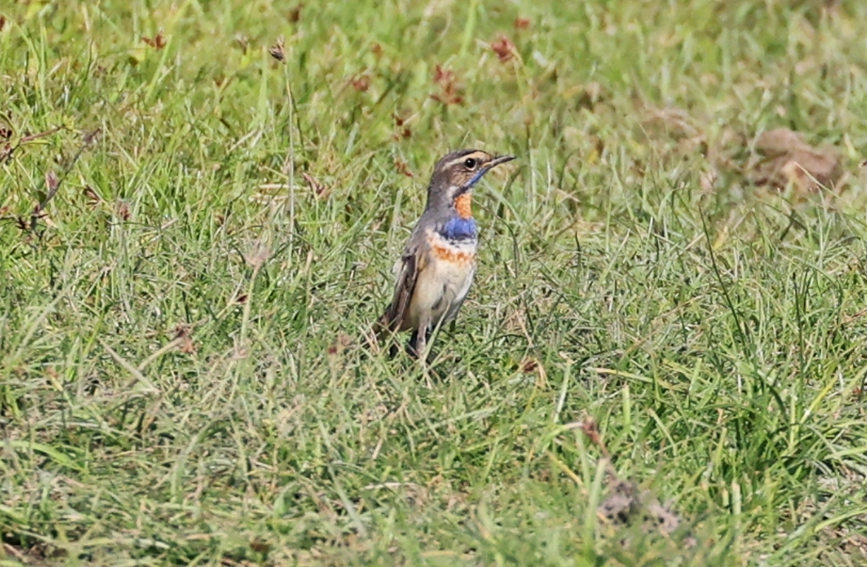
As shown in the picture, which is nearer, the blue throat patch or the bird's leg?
the bird's leg

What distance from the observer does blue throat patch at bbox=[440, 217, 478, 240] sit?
6.31 m

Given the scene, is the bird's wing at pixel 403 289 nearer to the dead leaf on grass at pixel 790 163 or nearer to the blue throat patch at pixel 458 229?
the blue throat patch at pixel 458 229

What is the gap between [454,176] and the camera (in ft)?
21.2

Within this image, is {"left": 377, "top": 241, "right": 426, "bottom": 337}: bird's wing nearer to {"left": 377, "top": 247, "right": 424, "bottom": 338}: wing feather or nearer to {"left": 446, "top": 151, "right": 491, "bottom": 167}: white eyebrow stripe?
{"left": 377, "top": 247, "right": 424, "bottom": 338}: wing feather

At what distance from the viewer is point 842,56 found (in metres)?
9.50

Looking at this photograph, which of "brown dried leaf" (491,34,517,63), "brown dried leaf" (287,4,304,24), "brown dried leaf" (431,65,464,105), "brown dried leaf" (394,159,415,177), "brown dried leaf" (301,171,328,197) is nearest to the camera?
"brown dried leaf" (301,171,328,197)

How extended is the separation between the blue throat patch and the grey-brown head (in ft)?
0.31

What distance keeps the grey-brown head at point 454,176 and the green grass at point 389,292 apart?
14.9 inches

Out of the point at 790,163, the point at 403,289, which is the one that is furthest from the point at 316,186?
the point at 790,163

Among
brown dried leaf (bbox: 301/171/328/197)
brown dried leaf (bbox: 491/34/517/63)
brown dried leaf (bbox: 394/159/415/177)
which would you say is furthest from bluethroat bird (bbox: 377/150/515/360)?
brown dried leaf (bbox: 491/34/517/63)

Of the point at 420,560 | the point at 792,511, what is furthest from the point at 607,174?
the point at 420,560

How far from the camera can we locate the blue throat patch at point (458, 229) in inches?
248

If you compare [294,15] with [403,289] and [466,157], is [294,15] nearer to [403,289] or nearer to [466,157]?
[466,157]

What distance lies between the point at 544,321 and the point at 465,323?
14.0 inches
